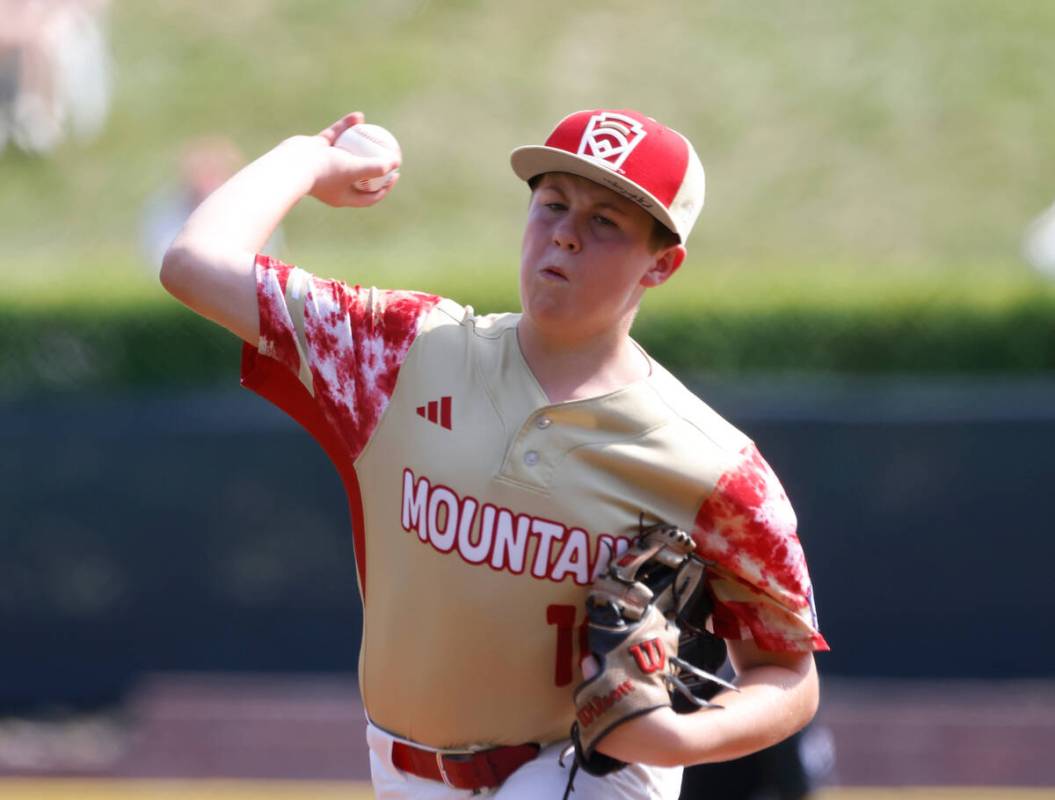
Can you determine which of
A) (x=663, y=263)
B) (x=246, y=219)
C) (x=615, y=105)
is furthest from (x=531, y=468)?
(x=615, y=105)

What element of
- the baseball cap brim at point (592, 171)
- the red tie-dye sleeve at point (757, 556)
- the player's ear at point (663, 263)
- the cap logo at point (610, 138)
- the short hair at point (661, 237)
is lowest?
the red tie-dye sleeve at point (757, 556)

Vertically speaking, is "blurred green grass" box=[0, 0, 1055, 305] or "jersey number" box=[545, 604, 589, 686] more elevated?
"blurred green grass" box=[0, 0, 1055, 305]

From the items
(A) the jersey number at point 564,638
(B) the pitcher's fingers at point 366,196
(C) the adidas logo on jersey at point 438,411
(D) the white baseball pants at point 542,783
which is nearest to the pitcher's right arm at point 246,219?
(B) the pitcher's fingers at point 366,196

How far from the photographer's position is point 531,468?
289 centimetres

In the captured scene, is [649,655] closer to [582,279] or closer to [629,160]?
[582,279]

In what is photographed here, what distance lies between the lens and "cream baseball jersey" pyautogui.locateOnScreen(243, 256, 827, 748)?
113 inches

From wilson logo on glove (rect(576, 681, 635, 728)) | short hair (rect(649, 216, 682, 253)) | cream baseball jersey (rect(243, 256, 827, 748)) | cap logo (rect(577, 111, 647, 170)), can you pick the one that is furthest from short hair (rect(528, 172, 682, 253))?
wilson logo on glove (rect(576, 681, 635, 728))

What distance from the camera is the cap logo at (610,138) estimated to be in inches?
111

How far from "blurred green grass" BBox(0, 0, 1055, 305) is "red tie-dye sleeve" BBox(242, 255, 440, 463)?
31.2ft

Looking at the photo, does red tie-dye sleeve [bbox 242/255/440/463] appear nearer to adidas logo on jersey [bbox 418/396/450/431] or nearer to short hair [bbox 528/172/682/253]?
adidas logo on jersey [bbox 418/396/450/431]

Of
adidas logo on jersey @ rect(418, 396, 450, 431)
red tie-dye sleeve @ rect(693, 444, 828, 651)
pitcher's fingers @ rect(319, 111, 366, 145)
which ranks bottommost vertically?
red tie-dye sleeve @ rect(693, 444, 828, 651)

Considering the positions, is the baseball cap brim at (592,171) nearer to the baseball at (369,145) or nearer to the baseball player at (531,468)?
the baseball player at (531,468)

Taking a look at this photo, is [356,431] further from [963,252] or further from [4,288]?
[963,252]

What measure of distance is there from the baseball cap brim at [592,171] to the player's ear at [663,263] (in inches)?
2.4
